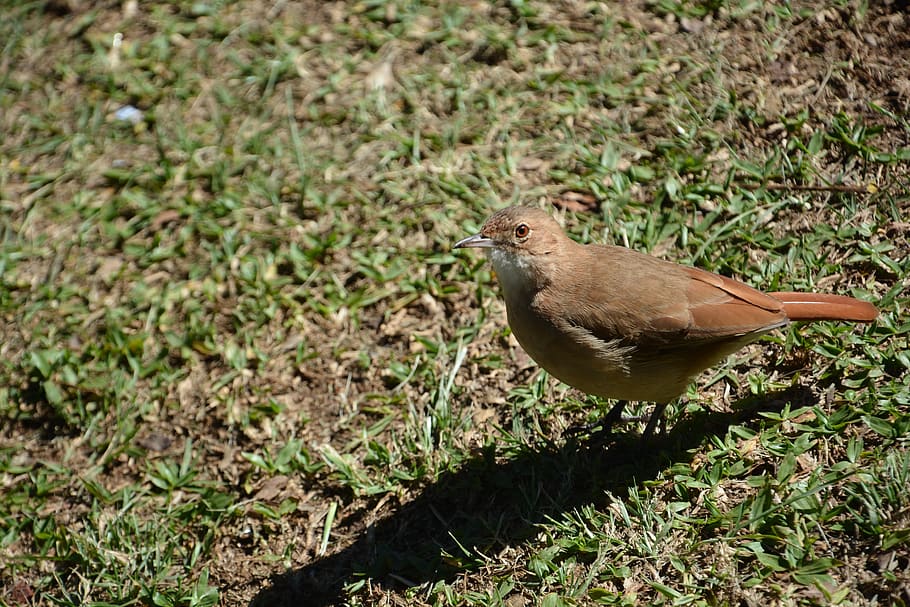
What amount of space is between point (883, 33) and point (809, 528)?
3621 mm

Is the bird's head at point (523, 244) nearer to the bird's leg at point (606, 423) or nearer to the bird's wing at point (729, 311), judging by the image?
the bird's wing at point (729, 311)

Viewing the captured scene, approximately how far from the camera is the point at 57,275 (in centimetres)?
661

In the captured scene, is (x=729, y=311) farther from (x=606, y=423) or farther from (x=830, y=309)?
(x=606, y=423)

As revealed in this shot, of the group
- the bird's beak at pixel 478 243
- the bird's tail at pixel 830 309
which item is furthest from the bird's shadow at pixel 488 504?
the bird's beak at pixel 478 243

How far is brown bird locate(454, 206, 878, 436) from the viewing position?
169 inches

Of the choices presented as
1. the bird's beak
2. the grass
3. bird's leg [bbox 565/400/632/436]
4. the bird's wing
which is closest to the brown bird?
the bird's wing

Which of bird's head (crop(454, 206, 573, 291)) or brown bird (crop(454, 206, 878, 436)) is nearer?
brown bird (crop(454, 206, 878, 436))

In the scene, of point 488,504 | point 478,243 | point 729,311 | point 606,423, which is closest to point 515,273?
point 478,243

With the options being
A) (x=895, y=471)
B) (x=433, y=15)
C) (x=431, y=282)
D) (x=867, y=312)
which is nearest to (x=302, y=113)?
(x=433, y=15)

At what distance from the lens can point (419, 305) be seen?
5.92m

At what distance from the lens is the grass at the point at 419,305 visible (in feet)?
14.4

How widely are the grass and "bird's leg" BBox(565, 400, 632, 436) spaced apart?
0.33 feet

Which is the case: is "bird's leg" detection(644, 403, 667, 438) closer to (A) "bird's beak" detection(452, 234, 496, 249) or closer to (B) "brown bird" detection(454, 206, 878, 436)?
(B) "brown bird" detection(454, 206, 878, 436)

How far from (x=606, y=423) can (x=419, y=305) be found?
1.66 meters
